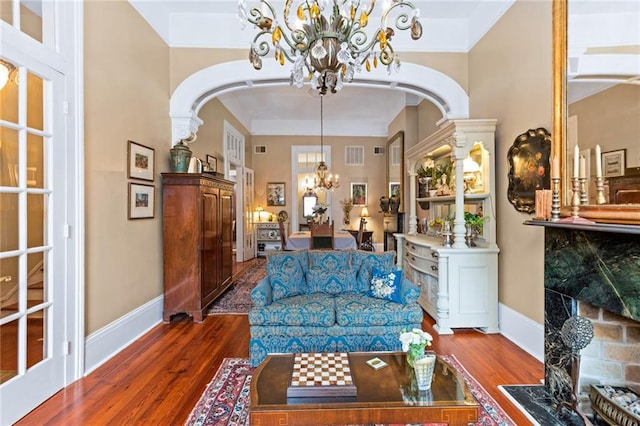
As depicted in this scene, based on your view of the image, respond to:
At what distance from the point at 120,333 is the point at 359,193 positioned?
7.19m

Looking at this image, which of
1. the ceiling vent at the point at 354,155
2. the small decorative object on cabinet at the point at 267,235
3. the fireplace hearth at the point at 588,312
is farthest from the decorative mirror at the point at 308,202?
the fireplace hearth at the point at 588,312

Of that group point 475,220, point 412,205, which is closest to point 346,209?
point 412,205

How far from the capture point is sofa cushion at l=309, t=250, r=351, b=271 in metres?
3.57

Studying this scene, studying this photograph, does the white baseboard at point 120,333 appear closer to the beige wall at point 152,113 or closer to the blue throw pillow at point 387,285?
the beige wall at point 152,113

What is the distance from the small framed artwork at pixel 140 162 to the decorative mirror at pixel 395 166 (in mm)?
5369

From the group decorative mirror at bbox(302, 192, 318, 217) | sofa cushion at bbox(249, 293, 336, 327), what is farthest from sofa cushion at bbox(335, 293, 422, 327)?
decorative mirror at bbox(302, 192, 318, 217)

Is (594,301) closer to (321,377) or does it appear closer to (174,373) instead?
(321,377)

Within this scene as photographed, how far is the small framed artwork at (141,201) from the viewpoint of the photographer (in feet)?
11.5

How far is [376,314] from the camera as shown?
2.91 meters

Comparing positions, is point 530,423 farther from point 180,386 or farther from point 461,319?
point 180,386

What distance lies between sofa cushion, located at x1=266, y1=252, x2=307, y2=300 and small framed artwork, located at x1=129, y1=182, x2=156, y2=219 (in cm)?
151

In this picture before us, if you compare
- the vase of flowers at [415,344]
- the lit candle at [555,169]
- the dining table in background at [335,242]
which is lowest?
the vase of flowers at [415,344]

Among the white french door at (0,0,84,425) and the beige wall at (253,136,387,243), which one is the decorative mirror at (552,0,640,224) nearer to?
the white french door at (0,0,84,425)

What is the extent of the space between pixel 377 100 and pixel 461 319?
5.38m
